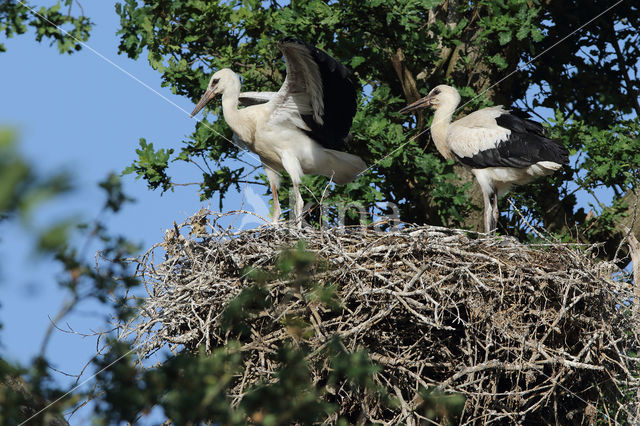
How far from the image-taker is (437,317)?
5152mm

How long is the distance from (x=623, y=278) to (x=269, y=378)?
2.69 metres

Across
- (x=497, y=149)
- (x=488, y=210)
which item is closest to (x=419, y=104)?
(x=497, y=149)

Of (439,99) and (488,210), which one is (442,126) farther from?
(488,210)

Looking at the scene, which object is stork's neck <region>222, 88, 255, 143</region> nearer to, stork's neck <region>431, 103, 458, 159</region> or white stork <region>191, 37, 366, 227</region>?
white stork <region>191, 37, 366, 227</region>

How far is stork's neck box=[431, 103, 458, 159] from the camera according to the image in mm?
7859

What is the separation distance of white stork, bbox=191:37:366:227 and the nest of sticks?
57.4 inches

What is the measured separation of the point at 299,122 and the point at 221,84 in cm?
82

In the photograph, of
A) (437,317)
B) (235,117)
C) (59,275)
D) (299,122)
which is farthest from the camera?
(235,117)

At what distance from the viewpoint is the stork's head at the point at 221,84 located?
7.62 meters

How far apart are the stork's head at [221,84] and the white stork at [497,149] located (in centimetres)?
179

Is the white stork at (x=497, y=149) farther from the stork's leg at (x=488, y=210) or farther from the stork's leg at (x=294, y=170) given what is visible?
the stork's leg at (x=294, y=170)

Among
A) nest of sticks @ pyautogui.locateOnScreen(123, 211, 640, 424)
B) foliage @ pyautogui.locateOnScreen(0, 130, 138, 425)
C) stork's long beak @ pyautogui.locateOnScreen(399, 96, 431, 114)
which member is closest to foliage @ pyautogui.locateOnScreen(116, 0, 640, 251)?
stork's long beak @ pyautogui.locateOnScreen(399, 96, 431, 114)

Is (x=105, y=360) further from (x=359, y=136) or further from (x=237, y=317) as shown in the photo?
(x=359, y=136)

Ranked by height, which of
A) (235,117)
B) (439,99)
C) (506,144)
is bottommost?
(506,144)
